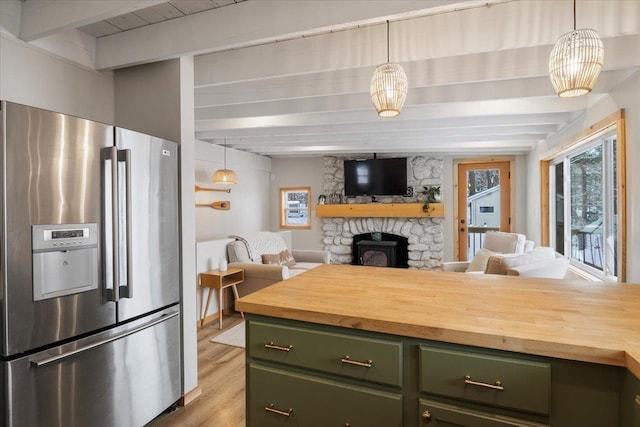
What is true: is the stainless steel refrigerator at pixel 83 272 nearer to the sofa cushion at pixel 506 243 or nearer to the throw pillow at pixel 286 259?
the throw pillow at pixel 286 259

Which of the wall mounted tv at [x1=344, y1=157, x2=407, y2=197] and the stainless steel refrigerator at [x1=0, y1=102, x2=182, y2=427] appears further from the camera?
the wall mounted tv at [x1=344, y1=157, x2=407, y2=197]

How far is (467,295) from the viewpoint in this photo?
1.50 meters

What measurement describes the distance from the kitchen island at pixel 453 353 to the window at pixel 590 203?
201 centimetres

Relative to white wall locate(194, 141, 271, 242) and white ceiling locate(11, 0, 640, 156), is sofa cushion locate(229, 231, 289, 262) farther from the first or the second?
white ceiling locate(11, 0, 640, 156)

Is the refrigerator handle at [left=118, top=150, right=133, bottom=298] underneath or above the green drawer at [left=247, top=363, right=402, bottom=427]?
above

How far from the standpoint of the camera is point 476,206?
646cm

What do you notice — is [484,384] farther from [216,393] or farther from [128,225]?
[216,393]

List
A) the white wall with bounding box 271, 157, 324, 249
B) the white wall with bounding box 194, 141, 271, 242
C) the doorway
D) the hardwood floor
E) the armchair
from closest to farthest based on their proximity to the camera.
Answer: the hardwood floor < the armchair < the white wall with bounding box 194, 141, 271, 242 < the doorway < the white wall with bounding box 271, 157, 324, 249

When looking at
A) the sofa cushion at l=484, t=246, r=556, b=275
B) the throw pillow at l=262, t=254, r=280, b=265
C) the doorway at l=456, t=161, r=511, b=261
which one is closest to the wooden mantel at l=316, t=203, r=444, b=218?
the doorway at l=456, t=161, r=511, b=261

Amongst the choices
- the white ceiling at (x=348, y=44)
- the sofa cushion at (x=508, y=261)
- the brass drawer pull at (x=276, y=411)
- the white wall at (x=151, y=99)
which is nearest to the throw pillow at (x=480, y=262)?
the sofa cushion at (x=508, y=261)

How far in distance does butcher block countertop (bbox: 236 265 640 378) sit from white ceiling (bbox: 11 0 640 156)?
137 cm

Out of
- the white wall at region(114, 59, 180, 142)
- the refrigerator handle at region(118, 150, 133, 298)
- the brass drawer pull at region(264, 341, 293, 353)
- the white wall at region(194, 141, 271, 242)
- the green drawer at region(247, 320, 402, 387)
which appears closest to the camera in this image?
the green drawer at region(247, 320, 402, 387)

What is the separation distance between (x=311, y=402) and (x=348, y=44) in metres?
2.16

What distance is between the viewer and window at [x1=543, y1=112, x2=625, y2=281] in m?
3.14
